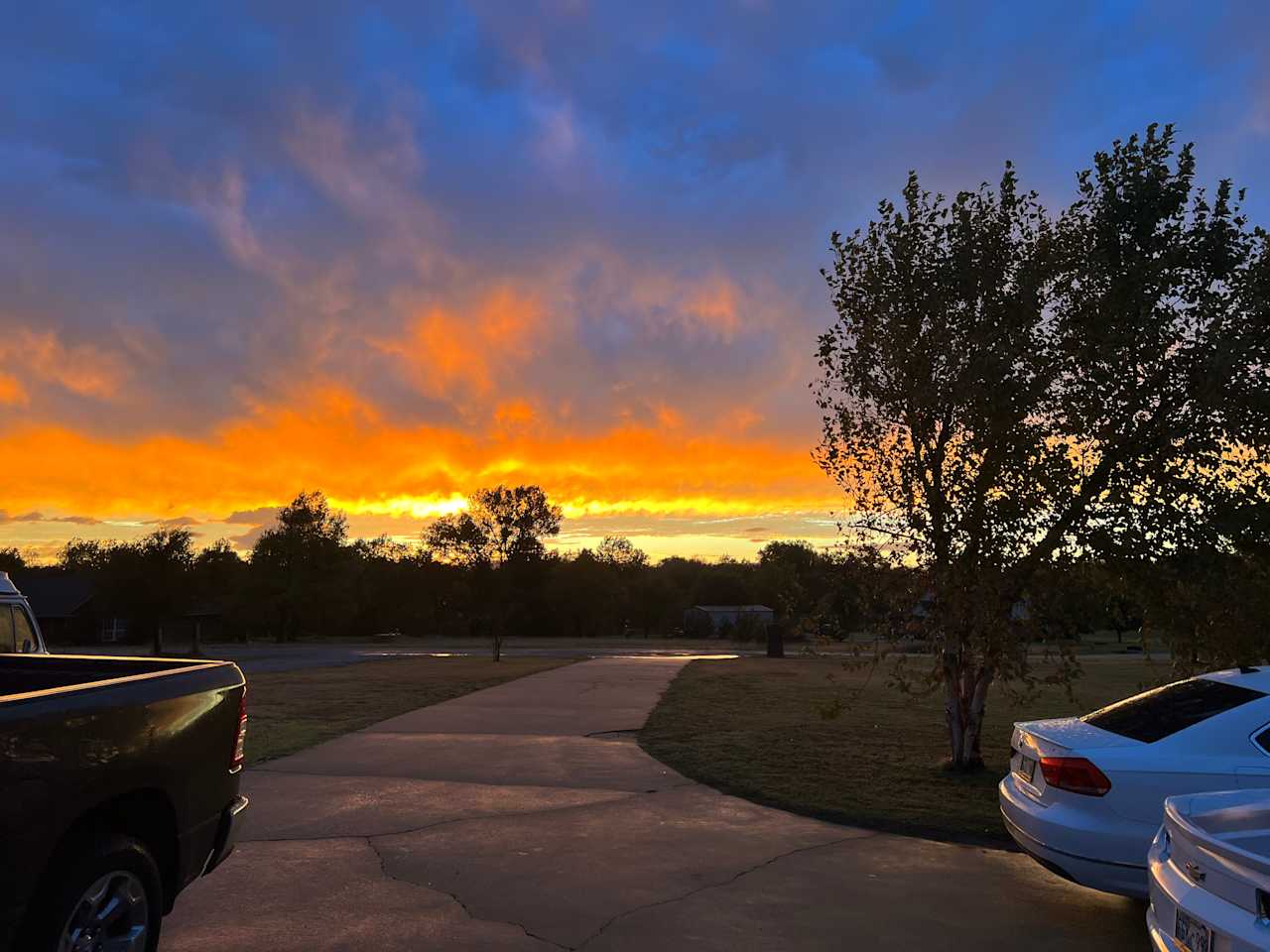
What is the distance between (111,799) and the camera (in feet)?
13.3

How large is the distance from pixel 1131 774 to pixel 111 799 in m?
5.25

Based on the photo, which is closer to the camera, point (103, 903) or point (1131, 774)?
point (103, 903)

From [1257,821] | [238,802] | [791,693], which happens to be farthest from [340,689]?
[1257,821]

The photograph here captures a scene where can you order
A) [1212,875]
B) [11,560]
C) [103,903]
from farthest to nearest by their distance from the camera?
[11,560], [103,903], [1212,875]

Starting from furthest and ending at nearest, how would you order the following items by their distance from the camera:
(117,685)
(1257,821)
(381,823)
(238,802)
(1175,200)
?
(1175,200)
(381,823)
(238,802)
(117,685)
(1257,821)

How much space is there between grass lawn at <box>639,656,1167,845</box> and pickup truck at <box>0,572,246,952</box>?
221 inches

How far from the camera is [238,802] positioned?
520 cm

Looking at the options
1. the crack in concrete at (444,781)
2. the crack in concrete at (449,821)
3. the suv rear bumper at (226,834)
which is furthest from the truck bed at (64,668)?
the crack in concrete at (444,781)

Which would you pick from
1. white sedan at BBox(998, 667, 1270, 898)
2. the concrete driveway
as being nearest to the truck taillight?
the concrete driveway

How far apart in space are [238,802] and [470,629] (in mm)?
68291

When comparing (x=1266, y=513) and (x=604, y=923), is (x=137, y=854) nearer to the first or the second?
(x=604, y=923)

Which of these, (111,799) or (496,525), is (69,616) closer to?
(496,525)

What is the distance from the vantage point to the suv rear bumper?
193 inches

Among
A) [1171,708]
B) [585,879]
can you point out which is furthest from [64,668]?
[1171,708]
